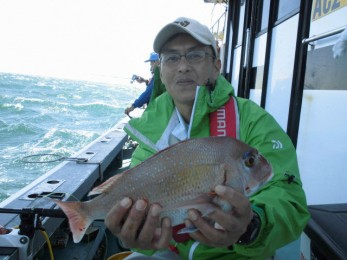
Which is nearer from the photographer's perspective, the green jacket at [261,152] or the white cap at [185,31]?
the green jacket at [261,152]

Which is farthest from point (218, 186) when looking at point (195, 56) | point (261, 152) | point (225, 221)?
point (195, 56)

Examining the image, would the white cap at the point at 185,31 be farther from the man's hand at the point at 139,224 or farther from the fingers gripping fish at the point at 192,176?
the man's hand at the point at 139,224

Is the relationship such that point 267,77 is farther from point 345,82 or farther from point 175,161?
point 175,161

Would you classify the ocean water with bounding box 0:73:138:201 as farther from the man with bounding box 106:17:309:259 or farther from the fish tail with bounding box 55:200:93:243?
the fish tail with bounding box 55:200:93:243

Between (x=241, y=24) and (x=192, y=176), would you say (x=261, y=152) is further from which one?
(x=241, y=24)

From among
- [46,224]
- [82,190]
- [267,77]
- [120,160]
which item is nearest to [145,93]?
[120,160]

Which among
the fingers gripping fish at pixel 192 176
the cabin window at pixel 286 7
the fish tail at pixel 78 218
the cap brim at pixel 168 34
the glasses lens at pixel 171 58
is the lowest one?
the fish tail at pixel 78 218

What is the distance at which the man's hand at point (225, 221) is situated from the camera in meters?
1.35

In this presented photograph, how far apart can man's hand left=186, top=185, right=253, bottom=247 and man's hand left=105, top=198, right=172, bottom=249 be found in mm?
152

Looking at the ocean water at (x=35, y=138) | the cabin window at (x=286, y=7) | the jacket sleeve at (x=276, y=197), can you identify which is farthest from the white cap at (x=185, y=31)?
the ocean water at (x=35, y=138)

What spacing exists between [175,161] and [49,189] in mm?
2116

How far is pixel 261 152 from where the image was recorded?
1.82 meters

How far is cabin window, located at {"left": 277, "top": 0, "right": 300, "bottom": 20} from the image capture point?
11.8 feet

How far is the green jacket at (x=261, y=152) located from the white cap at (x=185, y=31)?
31cm
